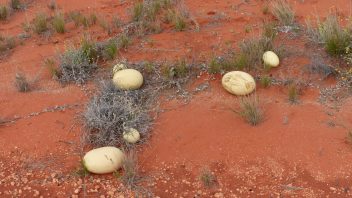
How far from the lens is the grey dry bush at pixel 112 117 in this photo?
452 centimetres

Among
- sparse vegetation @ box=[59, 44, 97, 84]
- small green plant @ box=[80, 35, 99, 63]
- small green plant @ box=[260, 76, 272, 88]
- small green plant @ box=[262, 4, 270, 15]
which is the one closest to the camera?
small green plant @ box=[260, 76, 272, 88]

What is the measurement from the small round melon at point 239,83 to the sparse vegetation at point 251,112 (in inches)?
11.9

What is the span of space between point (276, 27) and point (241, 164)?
2579mm

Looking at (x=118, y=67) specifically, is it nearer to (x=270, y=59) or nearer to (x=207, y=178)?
(x=270, y=59)

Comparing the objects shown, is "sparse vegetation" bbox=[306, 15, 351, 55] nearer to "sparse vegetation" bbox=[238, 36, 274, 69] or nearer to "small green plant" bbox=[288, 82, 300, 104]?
"sparse vegetation" bbox=[238, 36, 274, 69]

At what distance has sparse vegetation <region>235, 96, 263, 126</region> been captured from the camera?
14.9ft

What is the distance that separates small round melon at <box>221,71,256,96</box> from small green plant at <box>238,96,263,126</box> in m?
0.30

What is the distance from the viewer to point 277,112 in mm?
4715

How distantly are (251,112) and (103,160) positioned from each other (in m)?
1.46

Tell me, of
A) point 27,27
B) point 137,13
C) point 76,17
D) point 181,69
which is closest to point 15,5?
point 27,27

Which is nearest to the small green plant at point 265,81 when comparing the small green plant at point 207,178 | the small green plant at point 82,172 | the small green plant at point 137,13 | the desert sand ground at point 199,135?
A: the desert sand ground at point 199,135

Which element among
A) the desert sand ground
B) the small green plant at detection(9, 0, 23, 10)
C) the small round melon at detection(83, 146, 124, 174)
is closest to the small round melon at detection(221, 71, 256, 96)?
the desert sand ground

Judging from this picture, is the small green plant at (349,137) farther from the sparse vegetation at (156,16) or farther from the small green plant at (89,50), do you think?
the small green plant at (89,50)

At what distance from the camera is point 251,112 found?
4551 mm
